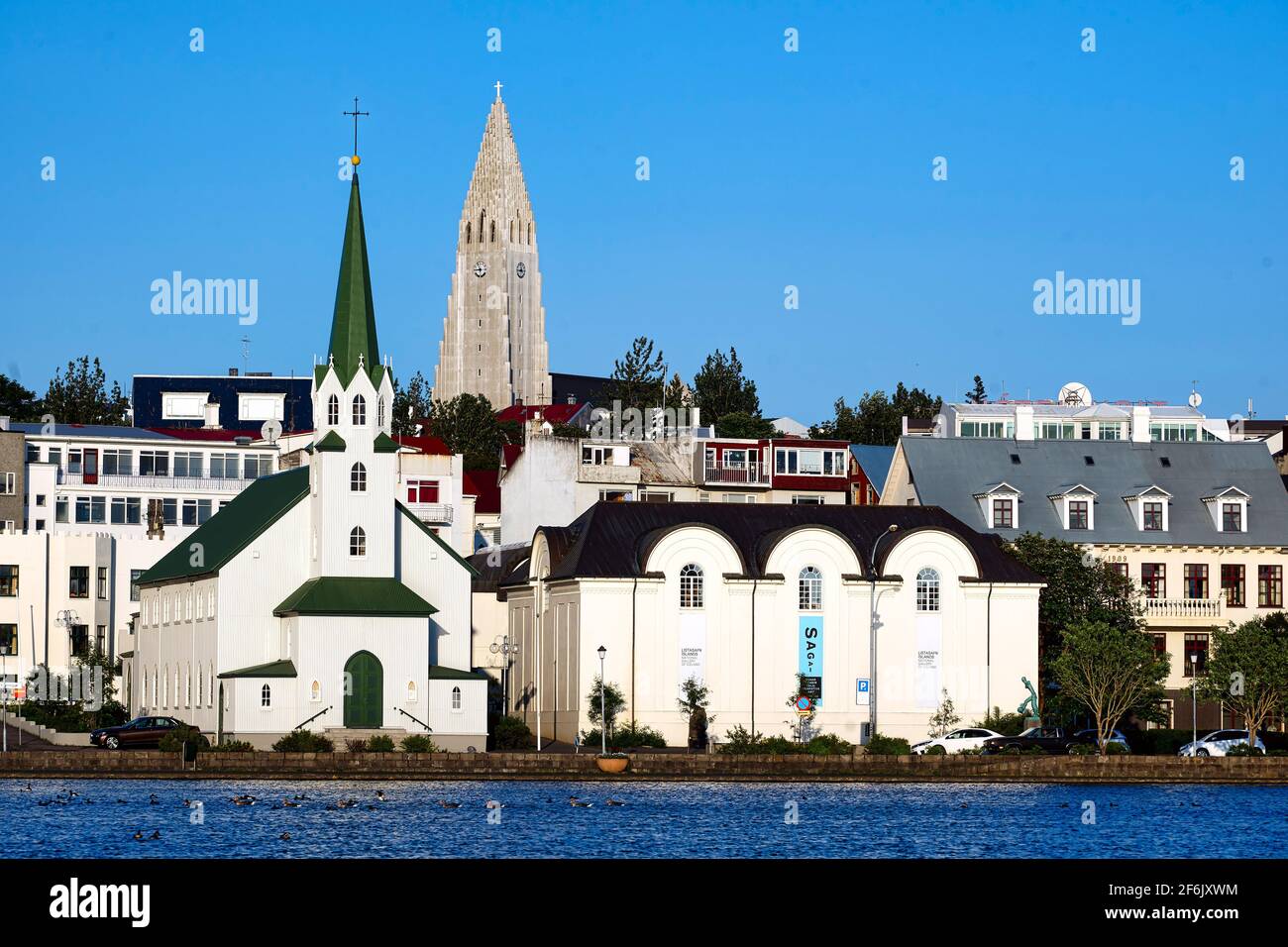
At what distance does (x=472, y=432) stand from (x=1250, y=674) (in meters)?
105

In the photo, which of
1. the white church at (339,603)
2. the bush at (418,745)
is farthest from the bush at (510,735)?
the bush at (418,745)

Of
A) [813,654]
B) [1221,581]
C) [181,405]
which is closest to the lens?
[813,654]

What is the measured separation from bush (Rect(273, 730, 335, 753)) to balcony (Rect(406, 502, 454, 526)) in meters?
43.6

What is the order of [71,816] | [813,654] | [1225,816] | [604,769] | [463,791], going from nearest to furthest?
[71,816]
[1225,816]
[463,791]
[604,769]
[813,654]

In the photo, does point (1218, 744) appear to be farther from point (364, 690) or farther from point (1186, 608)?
point (364, 690)

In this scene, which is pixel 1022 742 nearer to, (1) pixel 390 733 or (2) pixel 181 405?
(1) pixel 390 733

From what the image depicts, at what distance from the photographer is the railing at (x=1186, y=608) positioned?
100250mm

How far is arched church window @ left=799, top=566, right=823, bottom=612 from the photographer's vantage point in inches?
3477

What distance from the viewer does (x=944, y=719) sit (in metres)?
87.4

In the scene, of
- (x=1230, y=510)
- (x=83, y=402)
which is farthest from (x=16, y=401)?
(x=1230, y=510)

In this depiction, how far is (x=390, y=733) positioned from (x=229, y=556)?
424 inches

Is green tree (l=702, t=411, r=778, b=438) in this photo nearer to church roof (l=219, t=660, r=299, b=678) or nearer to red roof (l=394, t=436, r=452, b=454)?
red roof (l=394, t=436, r=452, b=454)
